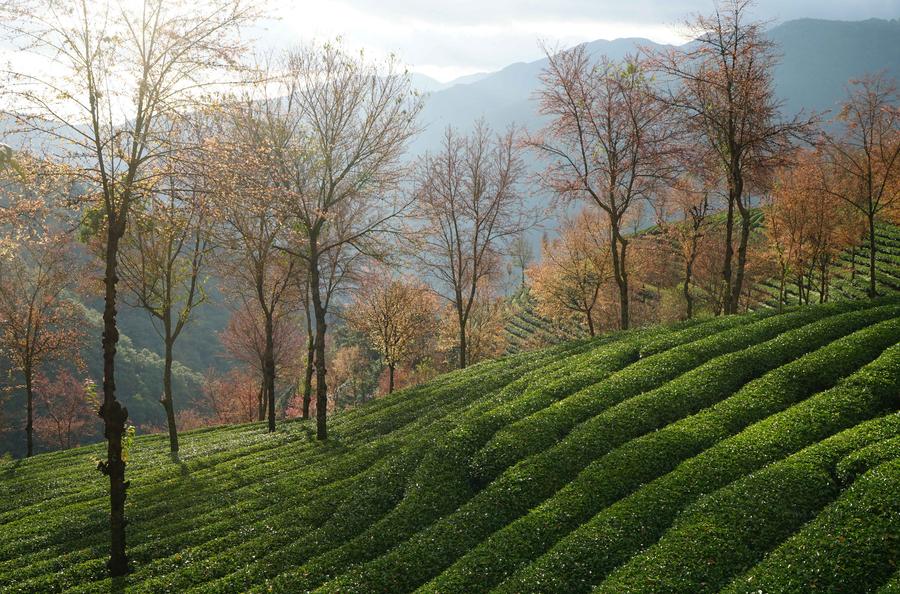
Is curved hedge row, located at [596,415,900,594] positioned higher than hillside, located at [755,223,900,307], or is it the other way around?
hillside, located at [755,223,900,307]

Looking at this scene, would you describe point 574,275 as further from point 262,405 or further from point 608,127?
point 262,405

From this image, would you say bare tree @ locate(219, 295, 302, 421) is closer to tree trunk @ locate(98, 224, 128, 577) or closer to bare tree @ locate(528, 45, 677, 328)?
bare tree @ locate(528, 45, 677, 328)

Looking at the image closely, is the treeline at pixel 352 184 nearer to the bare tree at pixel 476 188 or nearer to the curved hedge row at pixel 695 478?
the bare tree at pixel 476 188

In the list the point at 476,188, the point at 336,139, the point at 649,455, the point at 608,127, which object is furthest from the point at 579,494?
the point at 476,188

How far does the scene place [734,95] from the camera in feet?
90.4

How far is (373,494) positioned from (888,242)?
63424 mm

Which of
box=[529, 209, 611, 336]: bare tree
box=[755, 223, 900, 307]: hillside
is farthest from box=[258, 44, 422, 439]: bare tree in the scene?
box=[755, 223, 900, 307]: hillside

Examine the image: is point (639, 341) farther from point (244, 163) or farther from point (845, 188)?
point (845, 188)

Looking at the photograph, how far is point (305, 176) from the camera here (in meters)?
24.0

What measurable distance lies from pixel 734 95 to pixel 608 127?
6.69 m

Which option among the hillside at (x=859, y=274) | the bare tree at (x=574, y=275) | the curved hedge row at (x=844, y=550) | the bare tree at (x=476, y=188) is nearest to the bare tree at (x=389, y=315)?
the bare tree at (x=476, y=188)

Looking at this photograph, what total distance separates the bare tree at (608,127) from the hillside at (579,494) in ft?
38.0

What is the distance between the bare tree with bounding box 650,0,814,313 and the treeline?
0.40 ft

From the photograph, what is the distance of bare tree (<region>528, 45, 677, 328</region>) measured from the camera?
2952 cm
